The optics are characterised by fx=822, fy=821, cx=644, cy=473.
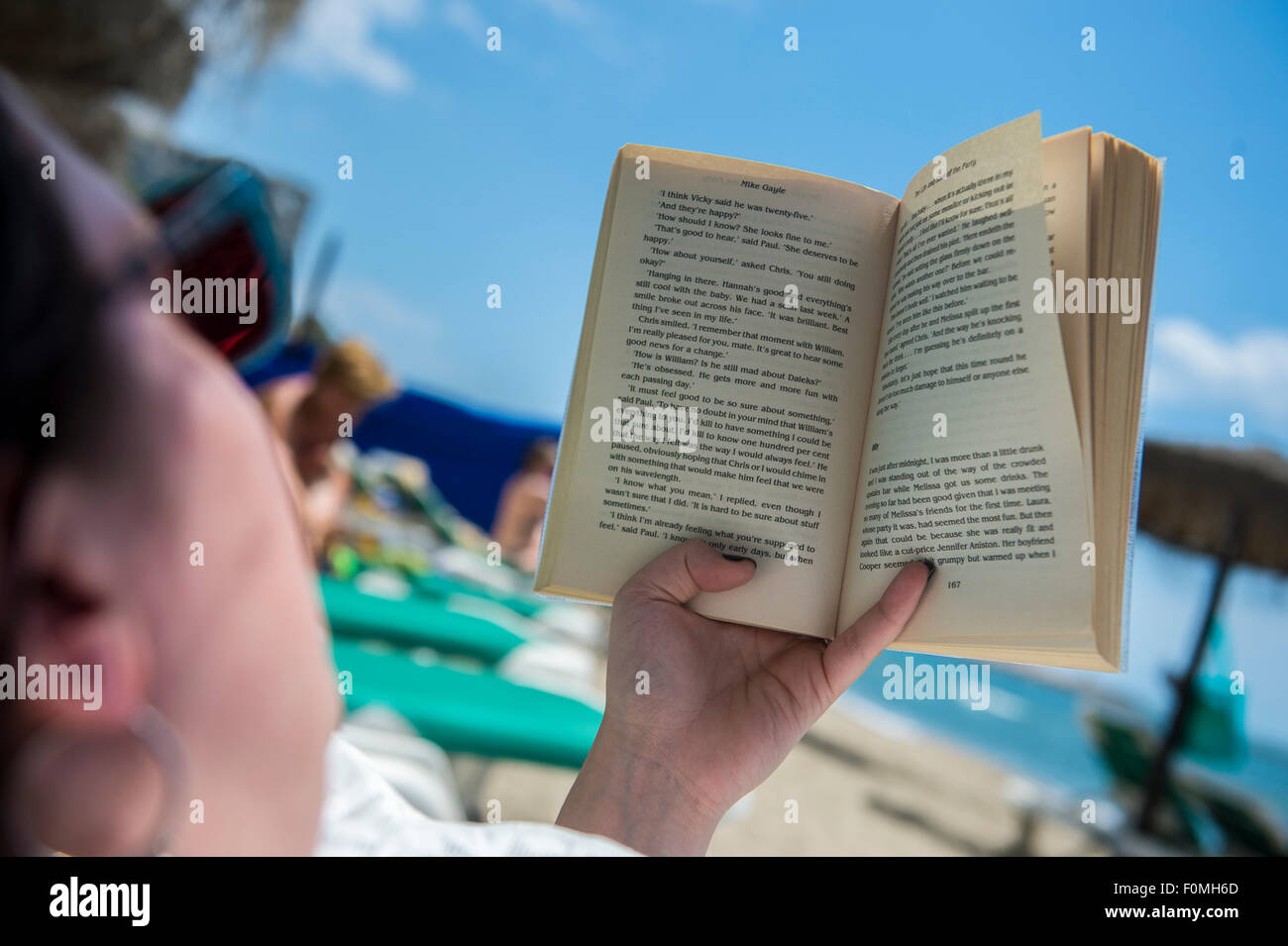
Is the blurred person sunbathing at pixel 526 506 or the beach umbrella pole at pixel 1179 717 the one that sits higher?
the blurred person sunbathing at pixel 526 506

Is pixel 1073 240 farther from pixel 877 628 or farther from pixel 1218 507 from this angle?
pixel 1218 507

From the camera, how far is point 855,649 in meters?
0.96

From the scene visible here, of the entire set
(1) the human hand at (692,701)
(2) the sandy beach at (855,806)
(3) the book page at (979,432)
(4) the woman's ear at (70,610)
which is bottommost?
(2) the sandy beach at (855,806)

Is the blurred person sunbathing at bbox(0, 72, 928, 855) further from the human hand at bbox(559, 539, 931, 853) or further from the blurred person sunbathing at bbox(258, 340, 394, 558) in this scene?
the blurred person sunbathing at bbox(258, 340, 394, 558)

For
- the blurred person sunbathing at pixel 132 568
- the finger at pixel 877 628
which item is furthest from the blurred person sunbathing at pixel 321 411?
the blurred person sunbathing at pixel 132 568

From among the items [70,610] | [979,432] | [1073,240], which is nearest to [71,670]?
[70,610]

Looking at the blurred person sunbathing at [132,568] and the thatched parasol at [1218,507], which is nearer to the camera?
the blurred person sunbathing at [132,568]

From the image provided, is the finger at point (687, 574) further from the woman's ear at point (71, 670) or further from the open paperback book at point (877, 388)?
the woman's ear at point (71, 670)

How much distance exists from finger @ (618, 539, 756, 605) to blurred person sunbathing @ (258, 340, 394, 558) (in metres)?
3.15

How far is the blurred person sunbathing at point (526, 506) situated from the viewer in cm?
599

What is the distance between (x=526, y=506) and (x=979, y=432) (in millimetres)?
5299

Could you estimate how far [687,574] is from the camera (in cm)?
98

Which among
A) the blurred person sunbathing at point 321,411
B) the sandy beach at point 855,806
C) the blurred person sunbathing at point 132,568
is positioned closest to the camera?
the blurred person sunbathing at point 132,568

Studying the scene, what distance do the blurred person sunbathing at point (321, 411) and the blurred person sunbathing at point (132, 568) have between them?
3617 mm
